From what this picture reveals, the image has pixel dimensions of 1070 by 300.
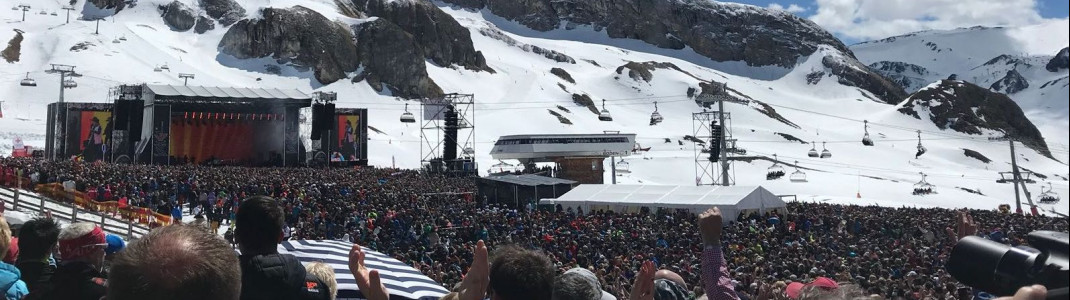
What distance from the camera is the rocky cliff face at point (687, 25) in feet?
520

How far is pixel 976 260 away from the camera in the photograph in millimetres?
2223

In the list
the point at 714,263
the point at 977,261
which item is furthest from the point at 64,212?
the point at 977,261

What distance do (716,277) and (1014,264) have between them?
1.64 metres

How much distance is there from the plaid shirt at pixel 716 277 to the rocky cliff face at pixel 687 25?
159 meters

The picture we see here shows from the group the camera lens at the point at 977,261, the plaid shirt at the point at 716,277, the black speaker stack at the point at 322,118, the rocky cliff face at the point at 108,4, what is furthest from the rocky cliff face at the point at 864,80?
the camera lens at the point at 977,261

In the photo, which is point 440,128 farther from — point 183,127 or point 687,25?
point 687,25

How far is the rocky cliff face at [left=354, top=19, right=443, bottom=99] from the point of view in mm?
91188

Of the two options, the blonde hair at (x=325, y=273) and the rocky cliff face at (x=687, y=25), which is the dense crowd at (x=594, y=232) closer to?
the blonde hair at (x=325, y=273)

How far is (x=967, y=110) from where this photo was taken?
117 metres

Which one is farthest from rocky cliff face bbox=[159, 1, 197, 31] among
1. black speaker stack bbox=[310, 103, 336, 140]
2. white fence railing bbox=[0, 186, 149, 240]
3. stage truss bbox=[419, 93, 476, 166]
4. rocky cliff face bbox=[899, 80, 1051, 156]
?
rocky cliff face bbox=[899, 80, 1051, 156]

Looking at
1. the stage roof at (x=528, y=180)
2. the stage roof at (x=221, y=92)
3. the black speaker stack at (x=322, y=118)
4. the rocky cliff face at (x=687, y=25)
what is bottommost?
the stage roof at (x=528, y=180)

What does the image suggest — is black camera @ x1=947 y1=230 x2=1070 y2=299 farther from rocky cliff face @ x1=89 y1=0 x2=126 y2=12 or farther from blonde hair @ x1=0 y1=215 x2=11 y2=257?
rocky cliff face @ x1=89 y1=0 x2=126 y2=12

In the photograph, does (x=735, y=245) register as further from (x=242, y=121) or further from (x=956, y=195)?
(x=956, y=195)

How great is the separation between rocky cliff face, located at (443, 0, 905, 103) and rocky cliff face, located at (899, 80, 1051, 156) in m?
30.3
